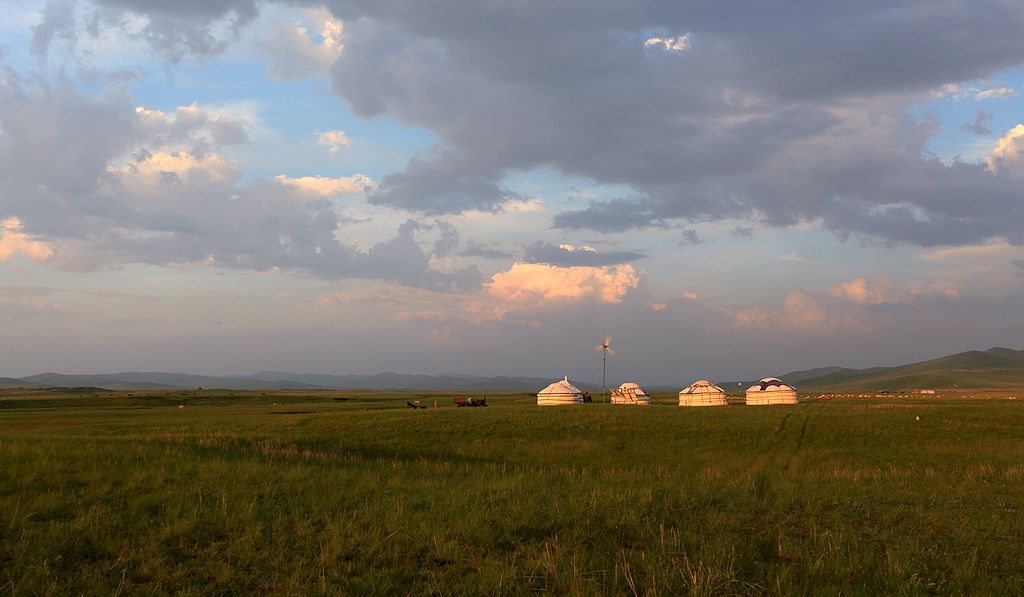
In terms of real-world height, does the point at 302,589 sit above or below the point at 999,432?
above

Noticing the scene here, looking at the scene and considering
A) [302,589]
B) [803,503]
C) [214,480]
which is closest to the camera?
[302,589]

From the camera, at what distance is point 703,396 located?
265 feet

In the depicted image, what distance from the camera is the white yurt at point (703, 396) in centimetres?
8000

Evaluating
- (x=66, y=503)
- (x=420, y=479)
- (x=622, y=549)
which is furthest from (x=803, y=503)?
(x=66, y=503)

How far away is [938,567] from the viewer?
11125mm

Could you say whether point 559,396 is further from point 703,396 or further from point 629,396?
point 703,396

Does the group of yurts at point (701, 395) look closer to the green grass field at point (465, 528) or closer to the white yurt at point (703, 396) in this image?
the white yurt at point (703, 396)

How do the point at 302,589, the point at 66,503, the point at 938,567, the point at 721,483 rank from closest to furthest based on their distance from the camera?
the point at 302,589, the point at 938,567, the point at 66,503, the point at 721,483

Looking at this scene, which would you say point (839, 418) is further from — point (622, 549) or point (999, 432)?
point (622, 549)

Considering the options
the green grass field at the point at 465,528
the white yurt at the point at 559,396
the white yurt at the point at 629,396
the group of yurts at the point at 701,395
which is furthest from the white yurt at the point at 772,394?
the green grass field at the point at 465,528

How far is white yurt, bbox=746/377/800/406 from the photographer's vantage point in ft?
260

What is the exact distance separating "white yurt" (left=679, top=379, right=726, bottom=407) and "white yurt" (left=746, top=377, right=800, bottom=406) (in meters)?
4.36

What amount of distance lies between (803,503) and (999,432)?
40.3 metres

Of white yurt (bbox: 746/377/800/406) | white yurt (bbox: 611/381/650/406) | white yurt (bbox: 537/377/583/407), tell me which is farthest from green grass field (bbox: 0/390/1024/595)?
white yurt (bbox: 611/381/650/406)
